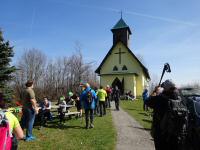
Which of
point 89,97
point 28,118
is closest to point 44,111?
point 89,97

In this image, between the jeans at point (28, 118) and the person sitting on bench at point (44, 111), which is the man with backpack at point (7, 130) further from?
the person sitting on bench at point (44, 111)

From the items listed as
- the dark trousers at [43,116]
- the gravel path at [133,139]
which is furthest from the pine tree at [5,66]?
the gravel path at [133,139]

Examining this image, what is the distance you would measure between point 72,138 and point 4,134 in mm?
6952

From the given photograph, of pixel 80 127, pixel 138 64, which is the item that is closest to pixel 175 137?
pixel 80 127

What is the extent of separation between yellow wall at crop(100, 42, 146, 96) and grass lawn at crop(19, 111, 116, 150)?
35.2 m

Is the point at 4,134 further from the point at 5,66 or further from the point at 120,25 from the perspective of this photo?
the point at 120,25

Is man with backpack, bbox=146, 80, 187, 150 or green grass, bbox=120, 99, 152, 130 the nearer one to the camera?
man with backpack, bbox=146, 80, 187, 150

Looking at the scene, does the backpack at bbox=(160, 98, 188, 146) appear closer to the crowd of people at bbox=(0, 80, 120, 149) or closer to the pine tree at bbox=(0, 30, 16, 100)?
the crowd of people at bbox=(0, 80, 120, 149)

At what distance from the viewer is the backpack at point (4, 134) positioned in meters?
4.08

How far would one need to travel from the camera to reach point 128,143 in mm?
10344

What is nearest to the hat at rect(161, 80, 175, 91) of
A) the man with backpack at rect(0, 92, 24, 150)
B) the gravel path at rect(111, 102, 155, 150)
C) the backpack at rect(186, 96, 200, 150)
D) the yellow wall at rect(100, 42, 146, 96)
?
the backpack at rect(186, 96, 200, 150)

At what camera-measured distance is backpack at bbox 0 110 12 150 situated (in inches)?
161

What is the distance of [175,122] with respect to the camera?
689cm

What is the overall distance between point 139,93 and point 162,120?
143 feet
